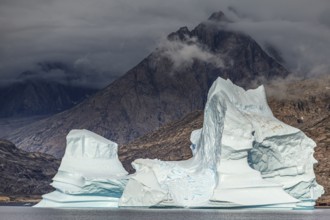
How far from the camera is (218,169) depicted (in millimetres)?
91375

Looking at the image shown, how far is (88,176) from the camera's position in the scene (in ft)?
326

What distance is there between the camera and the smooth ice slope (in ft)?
326

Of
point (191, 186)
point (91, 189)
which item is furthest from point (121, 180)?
point (191, 186)

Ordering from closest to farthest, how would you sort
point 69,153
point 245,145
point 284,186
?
point 245,145, point 284,186, point 69,153

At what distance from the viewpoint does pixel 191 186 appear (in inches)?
3659

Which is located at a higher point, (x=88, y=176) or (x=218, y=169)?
(x=218, y=169)

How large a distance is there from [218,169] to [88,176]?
1841 cm

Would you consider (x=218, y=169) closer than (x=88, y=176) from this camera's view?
Yes

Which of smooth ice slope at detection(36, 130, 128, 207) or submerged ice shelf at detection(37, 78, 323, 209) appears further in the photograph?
smooth ice slope at detection(36, 130, 128, 207)

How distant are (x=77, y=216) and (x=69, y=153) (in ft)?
35.6

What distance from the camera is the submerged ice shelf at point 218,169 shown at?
89.8m

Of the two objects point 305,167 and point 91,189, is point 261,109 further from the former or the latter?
point 91,189

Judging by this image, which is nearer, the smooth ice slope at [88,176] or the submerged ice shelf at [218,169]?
the submerged ice shelf at [218,169]

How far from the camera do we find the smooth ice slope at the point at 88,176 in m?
99.5
